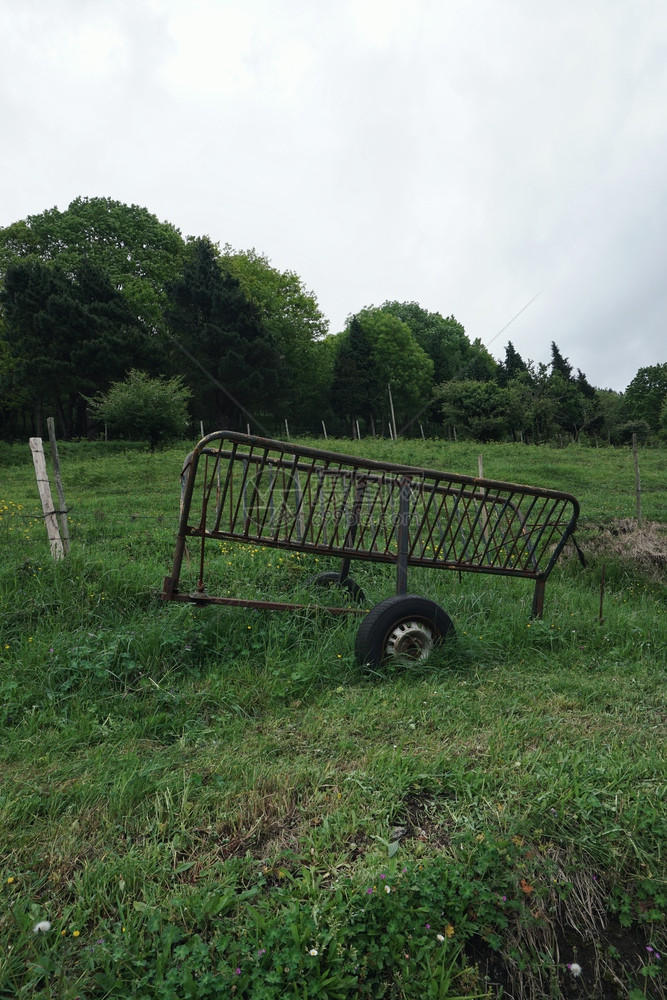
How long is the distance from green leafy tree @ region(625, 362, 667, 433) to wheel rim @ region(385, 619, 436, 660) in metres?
60.4

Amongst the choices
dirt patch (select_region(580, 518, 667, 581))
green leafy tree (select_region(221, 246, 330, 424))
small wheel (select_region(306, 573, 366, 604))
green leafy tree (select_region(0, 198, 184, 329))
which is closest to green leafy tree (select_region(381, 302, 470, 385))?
green leafy tree (select_region(221, 246, 330, 424))

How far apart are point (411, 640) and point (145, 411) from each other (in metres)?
20.5

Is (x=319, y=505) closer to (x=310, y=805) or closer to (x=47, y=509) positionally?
(x=310, y=805)

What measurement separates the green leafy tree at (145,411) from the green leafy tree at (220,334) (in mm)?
5795

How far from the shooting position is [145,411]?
72.0 ft

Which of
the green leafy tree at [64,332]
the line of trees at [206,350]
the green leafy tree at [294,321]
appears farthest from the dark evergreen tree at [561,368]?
the green leafy tree at [64,332]

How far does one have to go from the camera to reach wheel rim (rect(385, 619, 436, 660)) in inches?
155

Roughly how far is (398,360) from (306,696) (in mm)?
41426

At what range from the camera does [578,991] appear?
1.84 m

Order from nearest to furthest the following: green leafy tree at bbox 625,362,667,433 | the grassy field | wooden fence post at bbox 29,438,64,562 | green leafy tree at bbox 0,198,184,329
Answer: the grassy field, wooden fence post at bbox 29,438,64,562, green leafy tree at bbox 0,198,184,329, green leafy tree at bbox 625,362,667,433

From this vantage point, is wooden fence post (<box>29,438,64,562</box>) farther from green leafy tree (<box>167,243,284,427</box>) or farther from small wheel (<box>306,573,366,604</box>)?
green leafy tree (<box>167,243,284,427</box>)

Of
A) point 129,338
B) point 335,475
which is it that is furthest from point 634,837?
point 129,338

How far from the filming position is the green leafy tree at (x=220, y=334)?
1150 inches

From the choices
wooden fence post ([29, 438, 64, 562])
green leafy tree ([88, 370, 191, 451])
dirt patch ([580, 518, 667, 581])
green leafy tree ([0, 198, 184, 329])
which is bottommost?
dirt patch ([580, 518, 667, 581])
